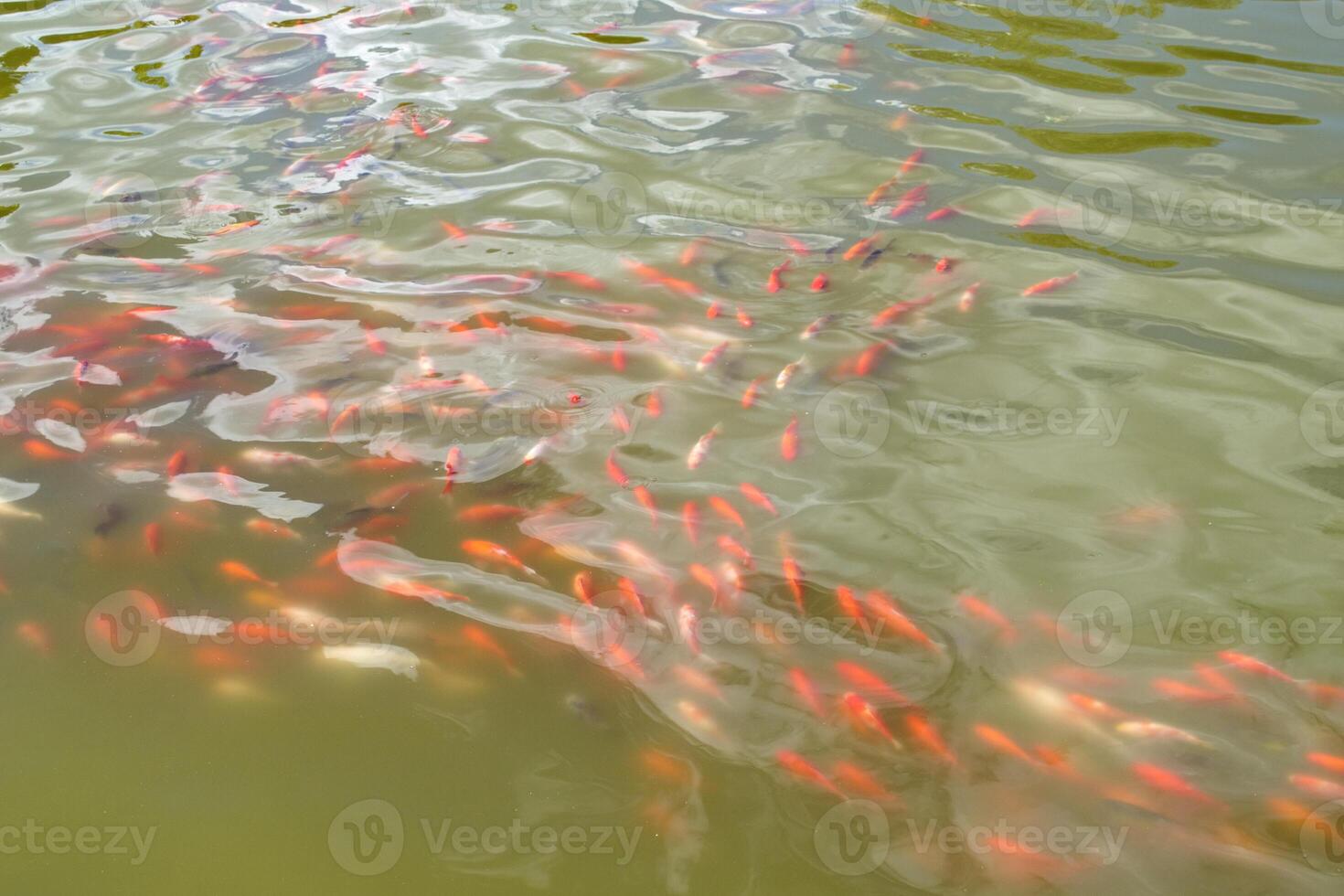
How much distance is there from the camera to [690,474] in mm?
4355

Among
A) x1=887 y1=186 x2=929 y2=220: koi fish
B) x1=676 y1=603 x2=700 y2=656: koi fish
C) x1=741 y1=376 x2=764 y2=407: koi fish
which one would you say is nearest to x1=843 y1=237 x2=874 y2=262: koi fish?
x1=887 y1=186 x2=929 y2=220: koi fish

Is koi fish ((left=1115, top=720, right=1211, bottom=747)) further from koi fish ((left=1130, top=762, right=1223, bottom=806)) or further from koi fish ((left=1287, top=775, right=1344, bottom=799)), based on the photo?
koi fish ((left=1287, top=775, right=1344, bottom=799))

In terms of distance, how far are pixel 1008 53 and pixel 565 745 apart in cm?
589

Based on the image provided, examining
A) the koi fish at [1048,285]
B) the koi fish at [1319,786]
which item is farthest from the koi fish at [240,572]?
the koi fish at [1048,285]

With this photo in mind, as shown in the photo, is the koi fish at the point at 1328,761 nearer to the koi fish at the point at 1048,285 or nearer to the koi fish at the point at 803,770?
the koi fish at the point at 803,770

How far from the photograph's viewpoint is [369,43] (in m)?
7.90

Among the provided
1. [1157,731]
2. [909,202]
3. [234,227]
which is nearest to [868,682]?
[1157,731]

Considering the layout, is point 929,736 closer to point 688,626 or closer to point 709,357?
point 688,626

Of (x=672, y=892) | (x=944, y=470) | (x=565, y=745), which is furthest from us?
(x=944, y=470)

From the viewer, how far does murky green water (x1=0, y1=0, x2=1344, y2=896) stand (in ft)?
10.4

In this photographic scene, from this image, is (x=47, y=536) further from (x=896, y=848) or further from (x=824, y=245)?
(x=824, y=245)

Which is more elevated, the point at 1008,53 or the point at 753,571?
the point at 1008,53

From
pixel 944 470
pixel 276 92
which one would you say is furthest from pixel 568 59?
pixel 944 470

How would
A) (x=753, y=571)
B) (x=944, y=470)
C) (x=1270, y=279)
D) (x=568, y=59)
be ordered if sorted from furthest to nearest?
(x=568, y=59) → (x=1270, y=279) → (x=944, y=470) → (x=753, y=571)
